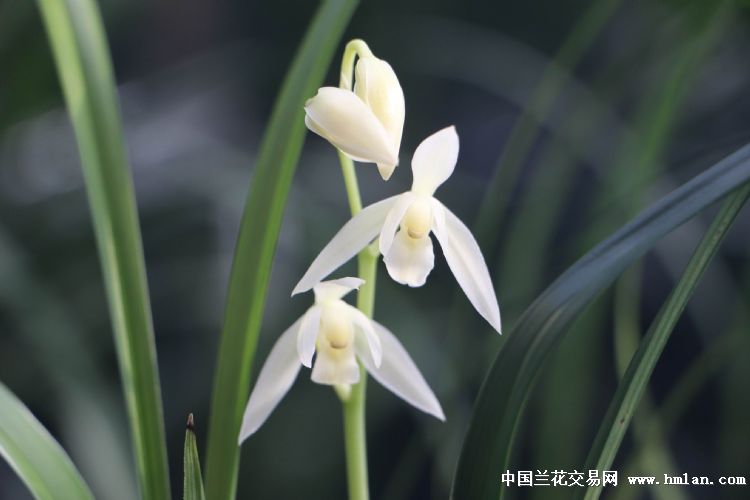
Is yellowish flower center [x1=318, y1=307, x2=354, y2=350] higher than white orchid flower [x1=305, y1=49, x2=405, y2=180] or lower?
lower

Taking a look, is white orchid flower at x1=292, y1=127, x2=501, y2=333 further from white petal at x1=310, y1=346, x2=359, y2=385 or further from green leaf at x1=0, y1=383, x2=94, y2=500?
green leaf at x1=0, y1=383, x2=94, y2=500

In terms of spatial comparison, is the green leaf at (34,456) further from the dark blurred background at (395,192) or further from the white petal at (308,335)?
the dark blurred background at (395,192)

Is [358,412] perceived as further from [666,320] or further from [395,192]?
[395,192]

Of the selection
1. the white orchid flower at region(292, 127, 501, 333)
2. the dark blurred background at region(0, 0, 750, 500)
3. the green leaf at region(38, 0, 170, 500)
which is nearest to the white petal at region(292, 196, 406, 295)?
the white orchid flower at region(292, 127, 501, 333)

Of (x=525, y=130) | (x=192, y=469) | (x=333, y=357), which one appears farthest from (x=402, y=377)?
(x=525, y=130)

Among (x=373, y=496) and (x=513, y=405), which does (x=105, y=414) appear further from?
(x=513, y=405)

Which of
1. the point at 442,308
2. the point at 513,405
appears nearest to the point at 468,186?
the point at 442,308
